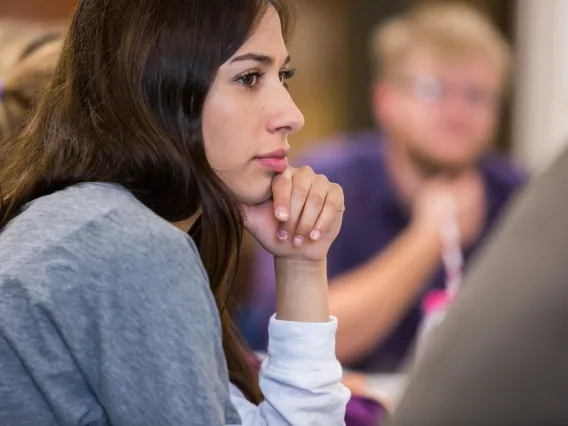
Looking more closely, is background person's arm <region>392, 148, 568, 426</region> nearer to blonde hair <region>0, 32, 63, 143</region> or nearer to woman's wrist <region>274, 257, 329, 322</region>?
woman's wrist <region>274, 257, 329, 322</region>

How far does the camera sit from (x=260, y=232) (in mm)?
1125

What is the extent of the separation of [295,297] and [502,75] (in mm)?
2000

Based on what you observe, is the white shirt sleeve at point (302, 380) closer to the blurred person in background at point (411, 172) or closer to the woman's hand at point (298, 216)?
the woman's hand at point (298, 216)

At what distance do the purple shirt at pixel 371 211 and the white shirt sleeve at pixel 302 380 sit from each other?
1.27 meters

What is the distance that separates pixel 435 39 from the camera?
273 centimetres

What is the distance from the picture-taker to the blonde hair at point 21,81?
4.51 feet

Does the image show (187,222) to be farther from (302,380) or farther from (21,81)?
(21,81)

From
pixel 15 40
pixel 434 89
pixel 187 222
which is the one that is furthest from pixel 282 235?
pixel 434 89

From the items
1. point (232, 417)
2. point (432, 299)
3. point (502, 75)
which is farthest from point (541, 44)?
point (232, 417)

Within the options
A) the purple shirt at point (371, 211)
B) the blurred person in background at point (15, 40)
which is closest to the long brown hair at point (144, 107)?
the blurred person in background at point (15, 40)

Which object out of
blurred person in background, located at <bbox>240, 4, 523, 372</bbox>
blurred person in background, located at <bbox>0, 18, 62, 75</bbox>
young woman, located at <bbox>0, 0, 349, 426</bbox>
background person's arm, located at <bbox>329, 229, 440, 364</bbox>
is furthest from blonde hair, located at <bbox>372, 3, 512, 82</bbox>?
young woman, located at <bbox>0, 0, 349, 426</bbox>

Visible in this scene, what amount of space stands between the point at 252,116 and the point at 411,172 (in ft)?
5.58

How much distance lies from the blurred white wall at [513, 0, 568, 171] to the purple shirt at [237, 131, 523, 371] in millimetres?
421

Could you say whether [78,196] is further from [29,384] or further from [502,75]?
[502,75]
